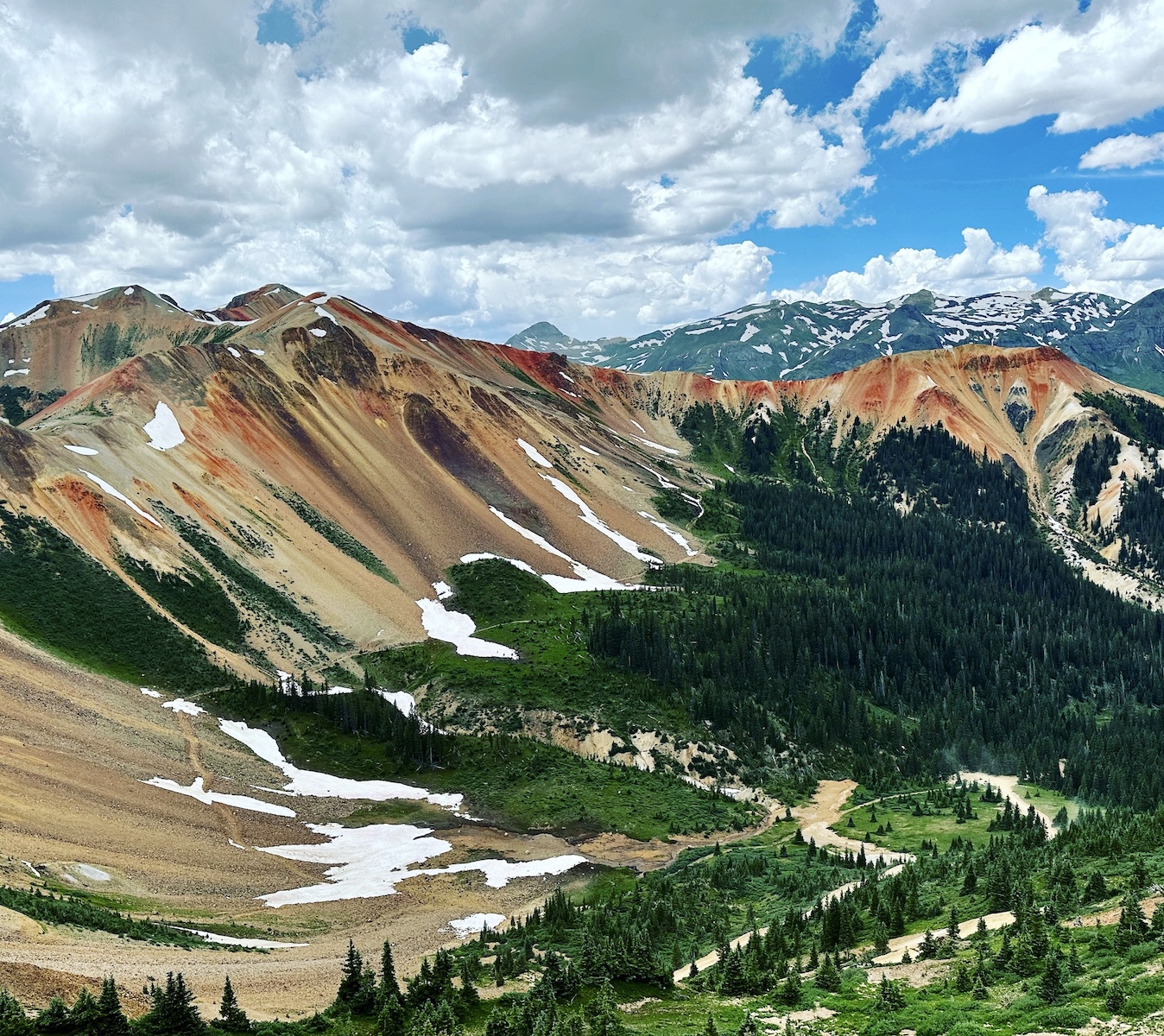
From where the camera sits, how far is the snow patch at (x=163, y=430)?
133875mm

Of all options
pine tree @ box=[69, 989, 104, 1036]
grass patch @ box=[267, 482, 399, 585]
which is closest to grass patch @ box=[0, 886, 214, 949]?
pine tree @ box=[69, 989, 104, 1036]

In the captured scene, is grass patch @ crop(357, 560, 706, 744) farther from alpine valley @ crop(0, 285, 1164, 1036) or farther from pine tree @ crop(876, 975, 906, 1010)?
pine tree @ crop(876, 975, 906, 1010)

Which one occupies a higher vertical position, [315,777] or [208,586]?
[208,586]

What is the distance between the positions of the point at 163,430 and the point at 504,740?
77.4m

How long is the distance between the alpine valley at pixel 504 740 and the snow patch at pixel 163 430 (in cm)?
106

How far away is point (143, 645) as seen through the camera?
313 feet

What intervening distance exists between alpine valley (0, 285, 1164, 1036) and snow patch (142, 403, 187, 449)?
41.9 inches

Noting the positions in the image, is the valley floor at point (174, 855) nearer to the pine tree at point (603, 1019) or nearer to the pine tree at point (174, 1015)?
the pine tree at point (174, 1015)

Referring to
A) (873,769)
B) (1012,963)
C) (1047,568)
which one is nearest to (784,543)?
(1047,568)

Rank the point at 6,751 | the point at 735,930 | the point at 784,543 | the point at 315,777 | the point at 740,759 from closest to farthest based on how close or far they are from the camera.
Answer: the point at 735,930, the point at 6,751, the point at 315,777, the point at 740,759, the point at 784,543

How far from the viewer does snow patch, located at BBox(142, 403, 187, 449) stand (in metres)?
134

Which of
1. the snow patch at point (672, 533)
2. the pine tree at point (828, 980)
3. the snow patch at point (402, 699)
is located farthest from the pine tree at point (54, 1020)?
the snow patch at point (672, 533)

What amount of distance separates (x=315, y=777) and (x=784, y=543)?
126258mm

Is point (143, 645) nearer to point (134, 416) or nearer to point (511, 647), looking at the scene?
point (511, 647)
